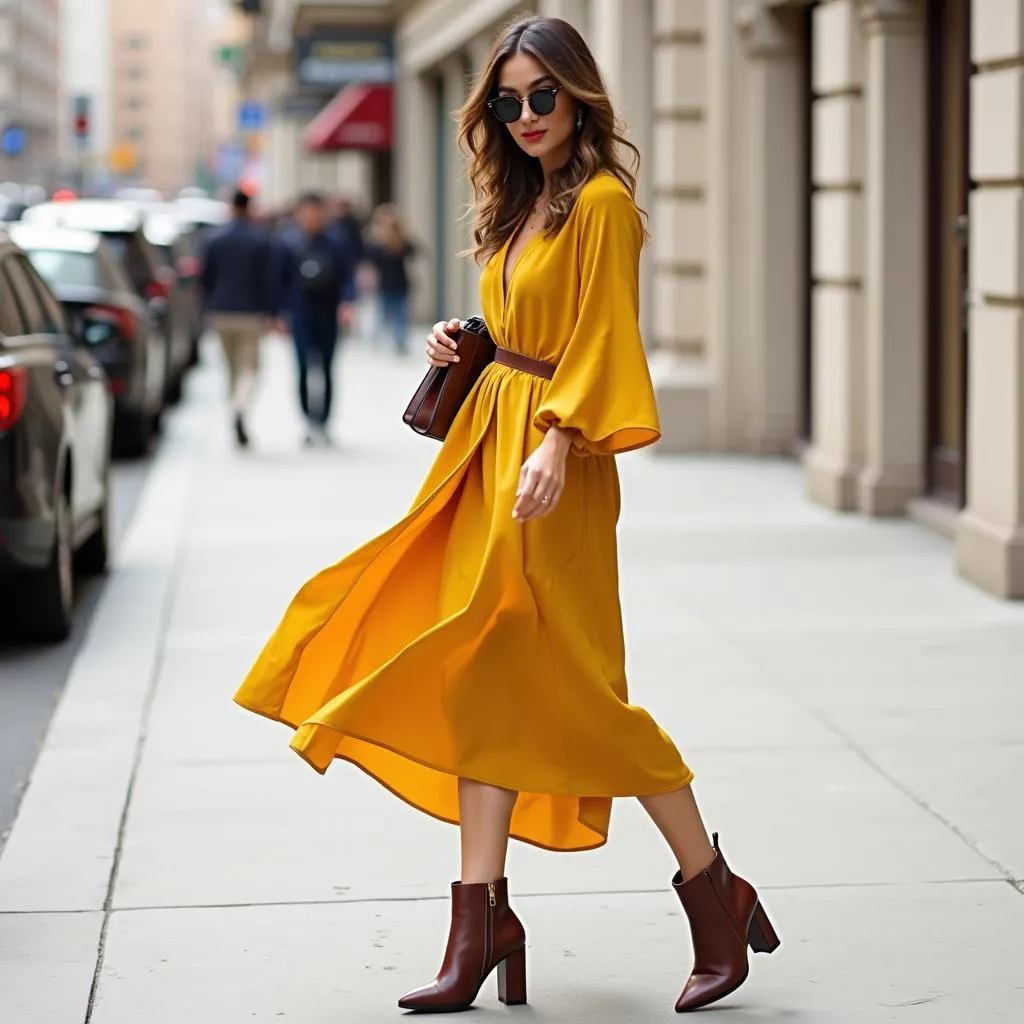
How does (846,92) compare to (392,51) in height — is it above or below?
below

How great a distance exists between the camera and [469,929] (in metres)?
4.12

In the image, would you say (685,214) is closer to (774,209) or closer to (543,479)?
(774,209)

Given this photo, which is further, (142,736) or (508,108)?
(142,736)

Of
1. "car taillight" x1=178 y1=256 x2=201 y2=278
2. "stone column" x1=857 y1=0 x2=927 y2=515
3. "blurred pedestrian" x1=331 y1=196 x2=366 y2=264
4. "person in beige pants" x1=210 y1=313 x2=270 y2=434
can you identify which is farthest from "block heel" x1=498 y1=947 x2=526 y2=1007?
"blurred pedestrian" x1=331 y1=196 x2=366 y2=264

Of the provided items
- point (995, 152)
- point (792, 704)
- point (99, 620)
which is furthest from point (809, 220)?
point (792, 704)

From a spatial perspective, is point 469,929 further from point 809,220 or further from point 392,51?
point 392,51

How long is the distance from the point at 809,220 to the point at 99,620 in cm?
707

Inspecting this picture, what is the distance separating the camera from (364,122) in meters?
36.0

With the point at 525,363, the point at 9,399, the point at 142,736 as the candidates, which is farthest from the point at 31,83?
the point at 525,363

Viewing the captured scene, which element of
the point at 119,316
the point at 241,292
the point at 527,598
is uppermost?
the point at 241,292

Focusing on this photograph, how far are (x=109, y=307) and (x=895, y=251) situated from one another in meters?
5.93

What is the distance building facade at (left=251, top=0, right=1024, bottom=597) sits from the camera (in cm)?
951

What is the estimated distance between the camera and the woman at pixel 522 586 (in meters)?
4.04

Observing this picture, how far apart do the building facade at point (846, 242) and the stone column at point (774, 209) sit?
0.01 meters
